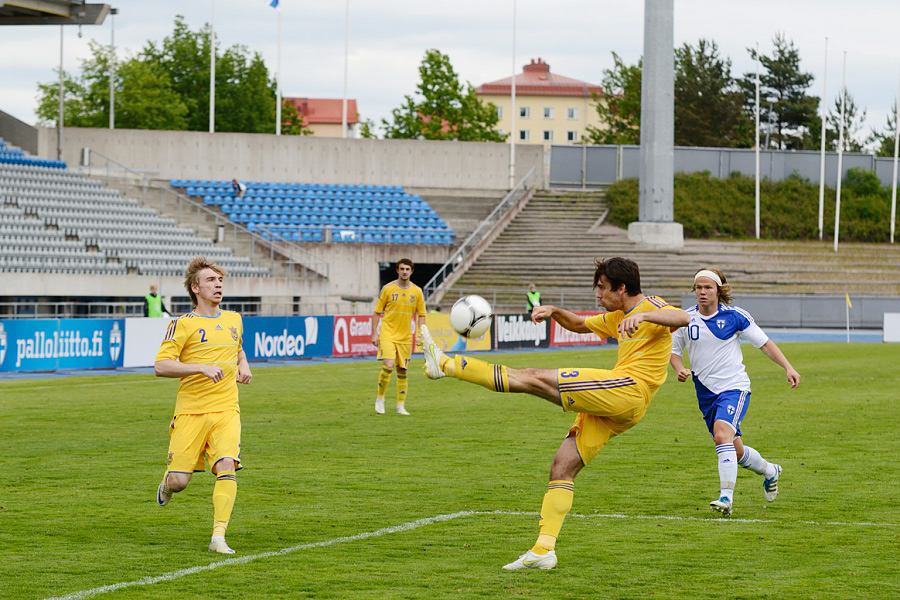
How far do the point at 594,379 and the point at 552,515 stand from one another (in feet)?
3.08

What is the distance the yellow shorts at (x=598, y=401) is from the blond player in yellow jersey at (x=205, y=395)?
2.30 m

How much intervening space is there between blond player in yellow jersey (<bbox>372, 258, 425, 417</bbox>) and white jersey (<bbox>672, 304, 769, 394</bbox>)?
795 cm

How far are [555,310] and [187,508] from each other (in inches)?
160

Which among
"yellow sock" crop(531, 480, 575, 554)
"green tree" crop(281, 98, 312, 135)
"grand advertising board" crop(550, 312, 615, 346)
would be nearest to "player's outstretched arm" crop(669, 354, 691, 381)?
"yellow sock" crop(531, 480, 575, 554)

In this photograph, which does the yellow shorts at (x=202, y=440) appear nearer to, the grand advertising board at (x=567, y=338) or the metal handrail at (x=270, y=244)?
the grand advertising board at (x=567, y=338)

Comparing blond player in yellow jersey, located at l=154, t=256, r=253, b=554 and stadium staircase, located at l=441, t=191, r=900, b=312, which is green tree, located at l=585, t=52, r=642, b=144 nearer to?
stadium staircase, located at l=441, t=191, r=900, b=312

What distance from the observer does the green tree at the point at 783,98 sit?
298 feet

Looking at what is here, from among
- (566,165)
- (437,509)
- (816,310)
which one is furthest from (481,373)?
(566,165)

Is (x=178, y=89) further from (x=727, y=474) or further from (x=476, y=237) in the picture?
(x=727, y=474)

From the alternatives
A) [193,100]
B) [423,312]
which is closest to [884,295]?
[423,312]

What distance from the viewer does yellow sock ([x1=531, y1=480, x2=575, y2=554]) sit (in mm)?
7684

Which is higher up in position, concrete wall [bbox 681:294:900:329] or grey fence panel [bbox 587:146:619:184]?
grey fence panel [bbox 587:146:619:184]

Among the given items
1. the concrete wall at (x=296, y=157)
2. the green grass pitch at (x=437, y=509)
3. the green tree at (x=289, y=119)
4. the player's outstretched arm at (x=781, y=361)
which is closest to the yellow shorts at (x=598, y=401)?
the green grass pitch at (x=437, y=509)

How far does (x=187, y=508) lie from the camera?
10.2m
